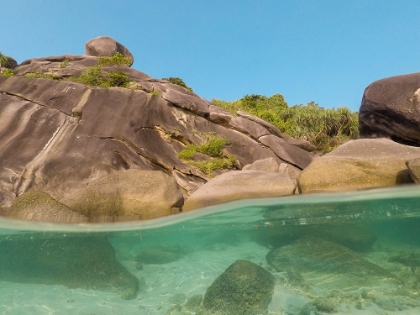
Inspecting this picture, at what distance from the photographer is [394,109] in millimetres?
11695

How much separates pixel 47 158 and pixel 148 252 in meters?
5.10

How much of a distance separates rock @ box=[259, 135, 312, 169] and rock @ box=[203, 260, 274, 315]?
982 cm

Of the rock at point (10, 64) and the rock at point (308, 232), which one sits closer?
the rock at point (308, 232)

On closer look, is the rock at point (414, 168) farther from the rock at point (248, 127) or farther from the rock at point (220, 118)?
the rock at point (220, 118)

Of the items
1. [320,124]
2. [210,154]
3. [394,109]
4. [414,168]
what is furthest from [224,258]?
[320,124]

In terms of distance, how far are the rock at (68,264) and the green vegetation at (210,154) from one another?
511 cm

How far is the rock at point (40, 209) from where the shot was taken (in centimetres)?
989

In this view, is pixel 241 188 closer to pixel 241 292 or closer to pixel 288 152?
pixel 241 292

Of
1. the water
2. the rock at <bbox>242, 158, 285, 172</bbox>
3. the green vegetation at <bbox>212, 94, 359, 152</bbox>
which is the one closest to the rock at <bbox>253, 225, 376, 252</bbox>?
the water

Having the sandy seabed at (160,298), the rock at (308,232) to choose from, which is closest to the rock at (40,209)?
the sandy seabed at (160,298)

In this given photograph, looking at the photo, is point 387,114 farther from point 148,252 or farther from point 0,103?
point 0,103

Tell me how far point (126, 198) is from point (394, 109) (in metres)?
9.79

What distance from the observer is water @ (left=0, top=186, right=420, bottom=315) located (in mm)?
7512

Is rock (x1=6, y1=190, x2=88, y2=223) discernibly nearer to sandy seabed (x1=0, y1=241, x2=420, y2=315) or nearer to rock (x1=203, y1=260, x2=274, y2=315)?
sandy seabed (x1=0, y1=241, x2=420, y2=315)
